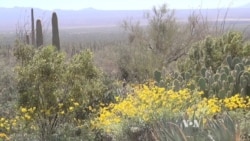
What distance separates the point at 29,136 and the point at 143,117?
200 centimetres

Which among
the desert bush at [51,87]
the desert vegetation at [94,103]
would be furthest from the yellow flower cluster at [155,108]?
the desert bush at [51,87]

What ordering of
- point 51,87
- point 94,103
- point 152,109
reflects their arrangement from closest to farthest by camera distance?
1. point 152,109
2. point 51,87
3. point 94,103

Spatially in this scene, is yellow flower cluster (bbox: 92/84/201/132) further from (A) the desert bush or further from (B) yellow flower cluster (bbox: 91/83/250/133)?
(A) the desert bush

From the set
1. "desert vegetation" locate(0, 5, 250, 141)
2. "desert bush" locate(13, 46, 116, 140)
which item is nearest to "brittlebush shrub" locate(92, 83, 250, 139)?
"desert vegetation" locate(0, 5, 250, 141)

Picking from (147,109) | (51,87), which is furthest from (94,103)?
(147,109)

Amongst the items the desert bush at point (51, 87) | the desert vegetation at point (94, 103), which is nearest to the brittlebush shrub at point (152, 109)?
the desert vegetation at point (94, 103)

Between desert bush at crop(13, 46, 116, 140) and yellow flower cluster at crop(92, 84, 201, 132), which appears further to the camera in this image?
desert bush at crop(13, 46, 116, 140)

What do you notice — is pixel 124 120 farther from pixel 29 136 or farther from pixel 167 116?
pixel 29 136

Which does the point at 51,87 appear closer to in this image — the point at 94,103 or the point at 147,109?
the point at 147,109

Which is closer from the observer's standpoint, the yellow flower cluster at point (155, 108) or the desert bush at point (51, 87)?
the yellow flower cluster at point (155, 108)

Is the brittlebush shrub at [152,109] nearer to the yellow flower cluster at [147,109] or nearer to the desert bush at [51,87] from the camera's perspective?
the yellow flower cluster at [147,109]

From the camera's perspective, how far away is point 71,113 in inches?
385

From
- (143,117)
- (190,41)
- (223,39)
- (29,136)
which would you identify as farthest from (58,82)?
(190,41)

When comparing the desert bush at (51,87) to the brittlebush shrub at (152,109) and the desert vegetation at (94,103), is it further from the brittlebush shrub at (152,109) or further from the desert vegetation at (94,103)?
the brittlebush shrub at (152,109)
